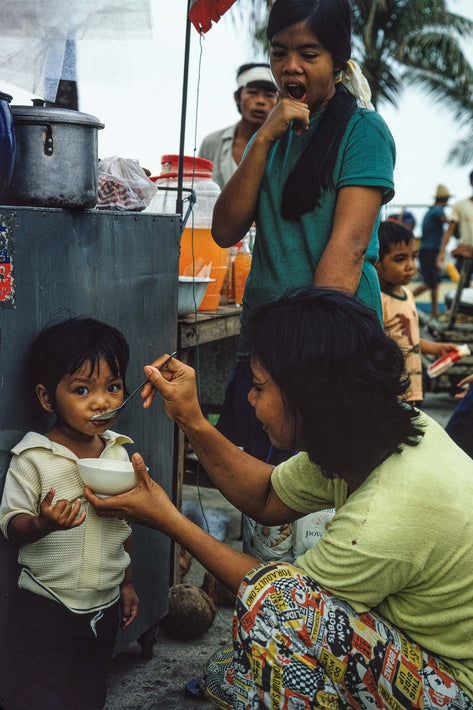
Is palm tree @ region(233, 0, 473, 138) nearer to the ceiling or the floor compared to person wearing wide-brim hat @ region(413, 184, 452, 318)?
nearer to the ceiling

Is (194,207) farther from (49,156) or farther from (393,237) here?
(49,156)

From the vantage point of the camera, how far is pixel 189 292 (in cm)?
265

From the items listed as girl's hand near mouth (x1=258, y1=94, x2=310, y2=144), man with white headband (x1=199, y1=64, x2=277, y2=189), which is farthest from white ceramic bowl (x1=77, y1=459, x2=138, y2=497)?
man with white headband (x1=199, y1=64, x2=277, y2=189)

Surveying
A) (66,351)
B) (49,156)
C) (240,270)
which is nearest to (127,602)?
(66,351)

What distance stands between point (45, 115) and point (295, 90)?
0.69m

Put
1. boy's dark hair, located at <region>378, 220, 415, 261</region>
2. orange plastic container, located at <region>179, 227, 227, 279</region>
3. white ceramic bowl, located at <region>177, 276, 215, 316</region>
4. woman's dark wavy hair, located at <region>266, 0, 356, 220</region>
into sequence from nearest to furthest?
woman's dark wavy hair, located at <region>266, 0, 356, 220</region>
white ceramic bowl, located at <region>177, 276, 215, 316</region>
orange plastic container, located at <region>179, 227, 227, 279</region>
boy's dark hair, located at <region>378, 220, 415, 261</region>

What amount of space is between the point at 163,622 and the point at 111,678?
358mm

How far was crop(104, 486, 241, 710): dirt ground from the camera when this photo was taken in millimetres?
2305

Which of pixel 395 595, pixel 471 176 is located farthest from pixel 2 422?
pixel 471 176

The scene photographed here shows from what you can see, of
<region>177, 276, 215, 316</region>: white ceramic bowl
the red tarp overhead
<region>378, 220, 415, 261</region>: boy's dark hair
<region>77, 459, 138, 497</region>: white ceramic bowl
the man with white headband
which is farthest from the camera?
the man with white headband

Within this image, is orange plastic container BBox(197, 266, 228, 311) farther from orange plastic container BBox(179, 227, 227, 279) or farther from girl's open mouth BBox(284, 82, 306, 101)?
girl's open mouth BBox(284, 82, 306, 101)

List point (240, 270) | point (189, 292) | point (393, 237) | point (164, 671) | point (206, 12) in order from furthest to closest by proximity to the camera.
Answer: point (393, 237) → point (240, 270) → point (189, 292) → point (164, 671) → point (206, 12)

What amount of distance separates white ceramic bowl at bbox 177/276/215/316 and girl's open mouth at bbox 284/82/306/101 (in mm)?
785

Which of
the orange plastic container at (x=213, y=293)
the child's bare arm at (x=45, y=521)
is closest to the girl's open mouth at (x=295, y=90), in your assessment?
the orange plastic container at (x=213, y=293)
